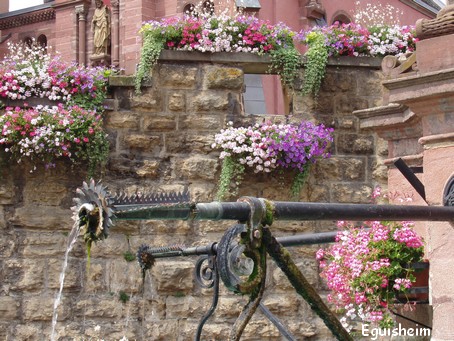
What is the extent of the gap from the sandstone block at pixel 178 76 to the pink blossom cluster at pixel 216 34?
20 centimetres

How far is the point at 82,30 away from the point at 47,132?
685 inches

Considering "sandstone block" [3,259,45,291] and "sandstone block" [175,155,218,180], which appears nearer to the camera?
"sandstone block" [3,259,45,291]

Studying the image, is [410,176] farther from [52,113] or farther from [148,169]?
[148,169]

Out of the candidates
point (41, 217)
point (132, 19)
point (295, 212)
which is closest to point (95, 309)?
point (41, 217)

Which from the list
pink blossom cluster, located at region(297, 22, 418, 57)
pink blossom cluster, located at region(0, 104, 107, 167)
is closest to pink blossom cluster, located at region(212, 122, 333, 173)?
pink blossom cluster, located at region(297, 22, 418, 57)

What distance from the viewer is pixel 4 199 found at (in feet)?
28.4

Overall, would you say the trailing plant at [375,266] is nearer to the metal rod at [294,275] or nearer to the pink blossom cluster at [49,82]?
the metal rod at [294,275]

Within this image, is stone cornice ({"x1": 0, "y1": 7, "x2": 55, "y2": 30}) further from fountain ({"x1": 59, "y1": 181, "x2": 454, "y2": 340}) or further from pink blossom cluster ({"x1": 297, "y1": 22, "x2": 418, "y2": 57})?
fountain ({"x1": 59, "y1": 181, "x2": 454, "y2": 340})

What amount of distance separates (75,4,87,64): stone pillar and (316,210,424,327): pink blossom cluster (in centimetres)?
2130

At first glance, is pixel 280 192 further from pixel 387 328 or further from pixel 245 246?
pixel 245 246

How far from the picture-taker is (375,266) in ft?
13.3

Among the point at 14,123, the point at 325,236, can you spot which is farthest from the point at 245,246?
the point at 14,123

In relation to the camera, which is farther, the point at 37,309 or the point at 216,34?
the point at 216,34

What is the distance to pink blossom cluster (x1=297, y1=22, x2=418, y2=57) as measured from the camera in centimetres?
938
